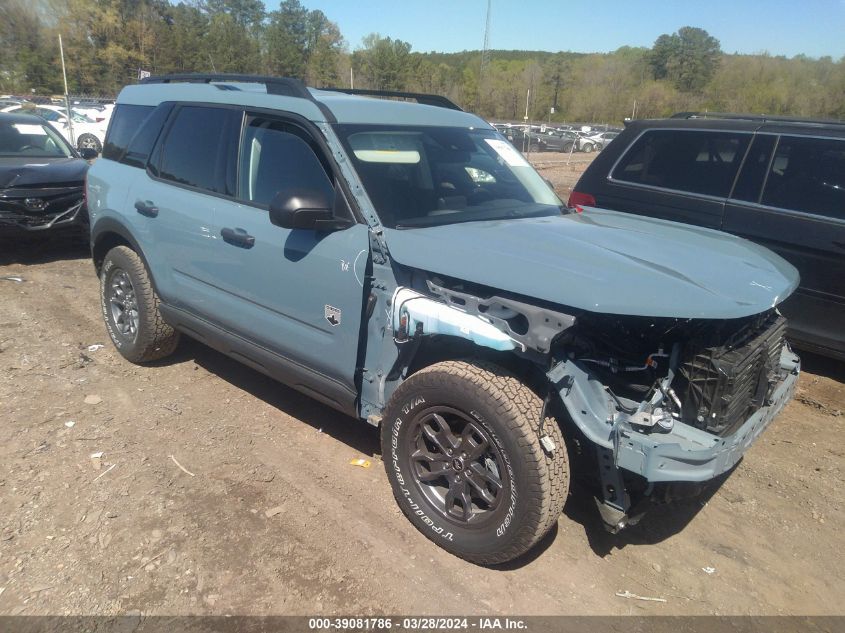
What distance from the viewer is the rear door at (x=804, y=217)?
178 inches

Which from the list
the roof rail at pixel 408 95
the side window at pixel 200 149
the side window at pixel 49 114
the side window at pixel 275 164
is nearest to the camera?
the side window at pixel 275 164

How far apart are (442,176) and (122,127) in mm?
2850

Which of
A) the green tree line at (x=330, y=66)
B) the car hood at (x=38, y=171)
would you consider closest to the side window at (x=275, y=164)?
the car hood at (x=38, y=171)

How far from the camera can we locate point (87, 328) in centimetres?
573

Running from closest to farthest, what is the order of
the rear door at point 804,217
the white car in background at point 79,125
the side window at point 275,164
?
1. the side window at point 275,164
2. the rear door at point 804,217
3. the white car in background at point 79,125

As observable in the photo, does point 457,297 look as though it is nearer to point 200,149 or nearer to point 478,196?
point 478,196

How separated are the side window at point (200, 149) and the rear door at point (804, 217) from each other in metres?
3.77

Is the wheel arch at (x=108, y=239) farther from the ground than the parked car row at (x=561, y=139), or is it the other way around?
the wheel arch at (x=108, y=239)

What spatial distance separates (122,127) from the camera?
4.96 m

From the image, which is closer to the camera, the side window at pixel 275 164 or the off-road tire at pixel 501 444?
the off-road tire at pixel 501 444

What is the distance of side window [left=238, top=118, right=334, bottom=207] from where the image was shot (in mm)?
3428

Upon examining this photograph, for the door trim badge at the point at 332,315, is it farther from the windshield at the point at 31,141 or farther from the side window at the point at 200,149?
the windshield at the point at 31,141

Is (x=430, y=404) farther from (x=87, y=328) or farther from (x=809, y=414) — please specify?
(x=87, y=328)

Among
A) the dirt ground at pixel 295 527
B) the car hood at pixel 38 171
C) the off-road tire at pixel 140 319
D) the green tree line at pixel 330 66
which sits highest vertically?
the green tree line at pixel 330 66
